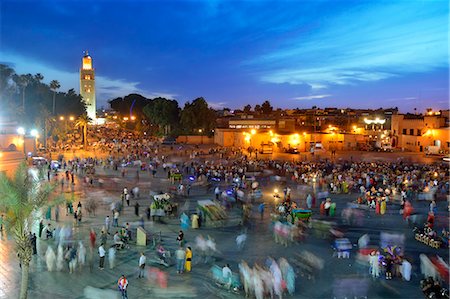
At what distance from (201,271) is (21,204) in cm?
564

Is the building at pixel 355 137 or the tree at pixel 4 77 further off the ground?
the tree at pixel 4 77

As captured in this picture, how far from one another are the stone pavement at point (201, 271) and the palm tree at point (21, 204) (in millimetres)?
1923

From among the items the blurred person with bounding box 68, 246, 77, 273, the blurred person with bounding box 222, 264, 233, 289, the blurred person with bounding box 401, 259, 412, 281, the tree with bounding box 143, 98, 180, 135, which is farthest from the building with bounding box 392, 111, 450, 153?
the blurred person with bounding box 68, 246, 77, 273

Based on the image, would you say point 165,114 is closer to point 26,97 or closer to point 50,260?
point 26,97

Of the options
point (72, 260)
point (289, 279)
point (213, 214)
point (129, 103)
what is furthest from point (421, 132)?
point (129, 103)

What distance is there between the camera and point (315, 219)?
745 inches

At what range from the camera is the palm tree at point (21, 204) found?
8.95 m

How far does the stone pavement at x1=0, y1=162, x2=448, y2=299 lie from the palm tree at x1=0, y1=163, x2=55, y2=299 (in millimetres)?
1923

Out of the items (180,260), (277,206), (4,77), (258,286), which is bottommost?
(258,286)

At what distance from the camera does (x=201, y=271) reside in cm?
1230

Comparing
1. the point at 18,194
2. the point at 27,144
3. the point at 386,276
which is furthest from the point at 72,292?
the point at 27,144

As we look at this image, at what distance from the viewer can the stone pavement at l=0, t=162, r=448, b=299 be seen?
1078 cm

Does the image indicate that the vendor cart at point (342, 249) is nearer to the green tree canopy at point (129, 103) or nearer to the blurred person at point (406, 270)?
the blurred person at point (406, 270)

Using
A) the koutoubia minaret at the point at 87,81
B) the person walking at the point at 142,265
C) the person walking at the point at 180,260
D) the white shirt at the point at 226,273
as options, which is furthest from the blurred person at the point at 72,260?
the koutoubia minaret at the point at 87,81
